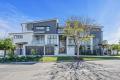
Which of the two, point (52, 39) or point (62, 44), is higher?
point (52, 39)

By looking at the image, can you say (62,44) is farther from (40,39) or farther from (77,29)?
(77,29)

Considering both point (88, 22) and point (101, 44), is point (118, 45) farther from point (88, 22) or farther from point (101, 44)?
point (88, 22)

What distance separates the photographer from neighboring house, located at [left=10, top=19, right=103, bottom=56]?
58.6m

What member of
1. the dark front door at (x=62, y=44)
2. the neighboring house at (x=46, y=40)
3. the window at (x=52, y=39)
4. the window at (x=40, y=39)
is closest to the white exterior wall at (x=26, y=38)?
the neighboring house at (x=46, y=40)

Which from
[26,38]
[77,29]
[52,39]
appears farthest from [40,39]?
[77,29]

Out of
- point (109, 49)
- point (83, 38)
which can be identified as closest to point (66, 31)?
point (83, 38)

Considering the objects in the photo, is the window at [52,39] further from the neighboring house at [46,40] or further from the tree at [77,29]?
the tree at [77,29]

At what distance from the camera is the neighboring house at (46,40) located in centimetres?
5856

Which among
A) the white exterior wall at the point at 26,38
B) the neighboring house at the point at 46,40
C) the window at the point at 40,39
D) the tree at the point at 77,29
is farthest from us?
the window at the point at 40,39

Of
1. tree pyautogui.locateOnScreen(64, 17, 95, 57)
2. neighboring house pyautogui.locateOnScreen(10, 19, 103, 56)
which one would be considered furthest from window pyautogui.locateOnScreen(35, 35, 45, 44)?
tree pyautogui.locateOnScreen(64, 17, 95, 57)

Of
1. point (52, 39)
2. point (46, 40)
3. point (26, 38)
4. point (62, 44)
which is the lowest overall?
point (62, 44)

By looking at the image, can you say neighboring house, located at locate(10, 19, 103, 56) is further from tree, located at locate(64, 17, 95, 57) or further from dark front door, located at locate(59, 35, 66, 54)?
tree, located at locate(64, 17, 95, 57)

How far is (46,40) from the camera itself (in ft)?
194

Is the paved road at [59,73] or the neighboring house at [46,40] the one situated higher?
the neighboring house at [46,40]
